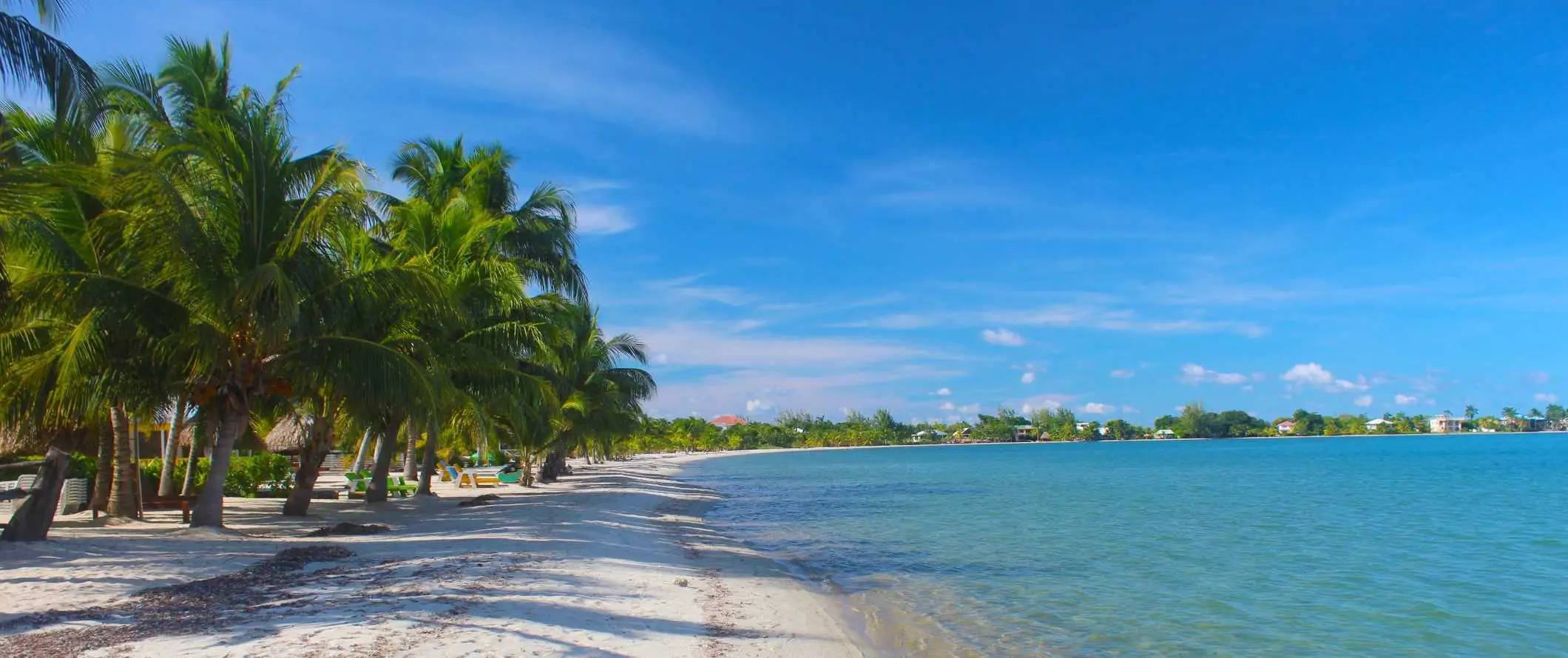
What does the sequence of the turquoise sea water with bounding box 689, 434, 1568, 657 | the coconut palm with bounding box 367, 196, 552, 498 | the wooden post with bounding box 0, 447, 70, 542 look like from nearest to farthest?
the turquoise sea water with bounding box 689, 434, 1568, 657, the wooden post with bounding box 0, 447, 70, 542, the coconut palm with bounding box 367, 196, 552, 498

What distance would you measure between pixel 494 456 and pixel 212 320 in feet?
126

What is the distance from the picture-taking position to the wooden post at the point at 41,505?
9023 mm

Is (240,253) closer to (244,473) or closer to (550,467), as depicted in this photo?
(244,473)

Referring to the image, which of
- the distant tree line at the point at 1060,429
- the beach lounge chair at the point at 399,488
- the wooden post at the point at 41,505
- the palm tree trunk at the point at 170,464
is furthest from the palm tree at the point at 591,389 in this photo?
the distant tree line at the point at 1060,429

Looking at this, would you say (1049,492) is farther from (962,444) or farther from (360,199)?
(962,444)

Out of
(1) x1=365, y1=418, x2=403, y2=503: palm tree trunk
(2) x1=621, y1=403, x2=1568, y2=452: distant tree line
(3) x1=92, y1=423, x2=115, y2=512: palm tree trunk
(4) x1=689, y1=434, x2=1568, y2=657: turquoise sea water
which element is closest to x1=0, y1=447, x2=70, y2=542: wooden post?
(3) x1=92, y1=423, x2=115, y2=512: palm tree trunk

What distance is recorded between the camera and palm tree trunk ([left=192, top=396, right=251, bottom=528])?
11375 millimetres

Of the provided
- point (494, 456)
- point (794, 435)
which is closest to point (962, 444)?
point (794, 435)

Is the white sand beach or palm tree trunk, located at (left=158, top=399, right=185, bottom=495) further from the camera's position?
palm tree trunk, located at (left=158, top=399, right=185, bottom=495)

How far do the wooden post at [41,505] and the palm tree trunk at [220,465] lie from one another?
2.10 metres

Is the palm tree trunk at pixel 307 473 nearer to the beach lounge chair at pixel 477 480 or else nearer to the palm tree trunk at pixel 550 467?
the beach lounge chair at pixel 477 480

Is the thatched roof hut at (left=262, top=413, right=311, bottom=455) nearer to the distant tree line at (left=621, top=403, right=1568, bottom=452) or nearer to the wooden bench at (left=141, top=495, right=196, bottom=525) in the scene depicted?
the wooden bench at (left=141, top=495, right=196, bottom=525)

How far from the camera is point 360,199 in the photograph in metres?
12.2

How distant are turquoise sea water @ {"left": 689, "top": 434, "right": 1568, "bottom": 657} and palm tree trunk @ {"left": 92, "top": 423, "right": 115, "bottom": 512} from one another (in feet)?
32.9
